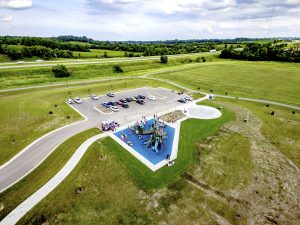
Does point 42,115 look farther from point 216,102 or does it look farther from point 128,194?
point 216,102

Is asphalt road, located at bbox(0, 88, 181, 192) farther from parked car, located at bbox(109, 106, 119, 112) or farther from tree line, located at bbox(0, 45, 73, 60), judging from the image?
tree line, located at bbox(0, 45, 73, 60)

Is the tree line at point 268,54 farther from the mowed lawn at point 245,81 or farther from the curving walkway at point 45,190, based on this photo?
the curving walkway at point 45,190

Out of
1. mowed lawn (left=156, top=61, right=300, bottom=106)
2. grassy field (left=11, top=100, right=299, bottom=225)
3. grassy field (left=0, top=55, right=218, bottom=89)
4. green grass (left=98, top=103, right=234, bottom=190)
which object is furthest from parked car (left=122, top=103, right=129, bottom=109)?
grassy field (left=0, top=55, right=218, bottom=89)

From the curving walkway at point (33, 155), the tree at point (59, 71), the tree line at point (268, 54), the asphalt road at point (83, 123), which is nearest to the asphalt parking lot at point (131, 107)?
the asphalt road at point (83, 123)

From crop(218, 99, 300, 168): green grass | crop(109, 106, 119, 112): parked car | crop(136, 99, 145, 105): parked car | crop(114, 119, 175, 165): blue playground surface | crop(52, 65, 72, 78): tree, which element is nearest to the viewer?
crop(114, 119, 175, 165): blue playground surface

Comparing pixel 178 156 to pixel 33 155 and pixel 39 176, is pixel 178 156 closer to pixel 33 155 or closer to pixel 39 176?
pixel 39 176

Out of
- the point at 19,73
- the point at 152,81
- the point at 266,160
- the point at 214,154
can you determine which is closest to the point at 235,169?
the point at 214,154


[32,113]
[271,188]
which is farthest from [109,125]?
[271,188]
